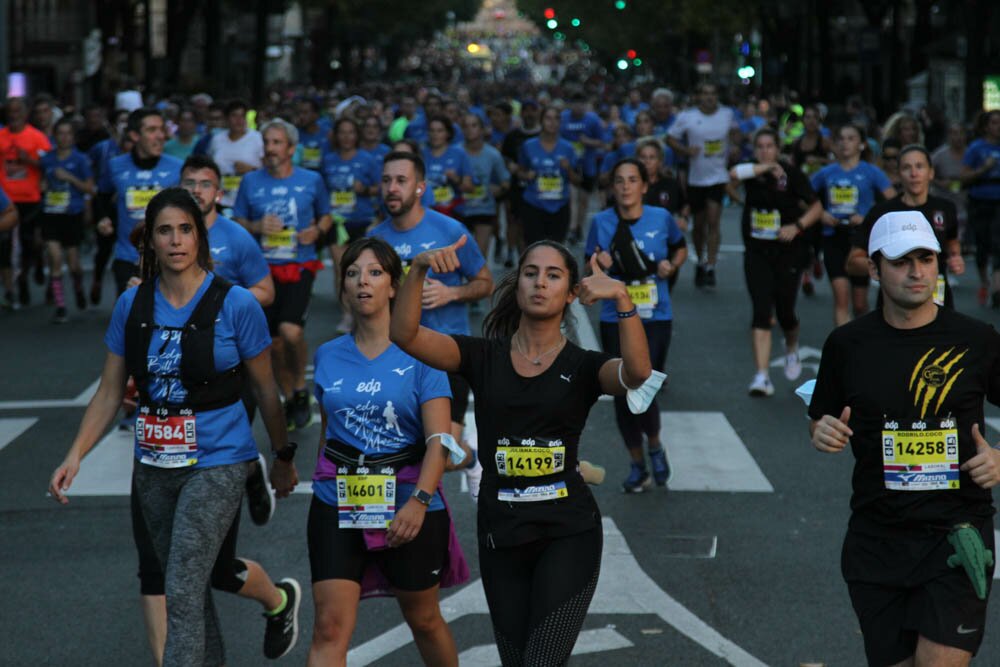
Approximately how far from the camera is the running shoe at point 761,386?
13008mm

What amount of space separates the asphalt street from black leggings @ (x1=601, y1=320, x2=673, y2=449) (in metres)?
0.34

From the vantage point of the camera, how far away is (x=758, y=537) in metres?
9.00

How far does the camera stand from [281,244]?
464 inches

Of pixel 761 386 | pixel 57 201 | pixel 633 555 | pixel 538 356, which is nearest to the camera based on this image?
pixel 538 356

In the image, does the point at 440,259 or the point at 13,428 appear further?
the point at 13,428

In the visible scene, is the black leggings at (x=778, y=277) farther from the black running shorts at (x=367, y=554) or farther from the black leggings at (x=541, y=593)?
the black leggings at (x=541, y=593)

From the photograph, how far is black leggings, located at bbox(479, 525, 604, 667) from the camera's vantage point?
→ 545cm

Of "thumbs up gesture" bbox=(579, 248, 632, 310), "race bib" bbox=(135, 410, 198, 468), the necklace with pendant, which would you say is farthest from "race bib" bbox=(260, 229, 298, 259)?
"thumbs up gesture" bbox=(579, 248, 632, 310)

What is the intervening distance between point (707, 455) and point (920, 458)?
5825mm

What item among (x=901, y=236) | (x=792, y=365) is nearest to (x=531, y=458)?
(x=901, y=236)

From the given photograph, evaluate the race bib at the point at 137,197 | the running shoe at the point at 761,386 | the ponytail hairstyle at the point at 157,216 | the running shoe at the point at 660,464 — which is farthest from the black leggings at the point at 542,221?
the ponytail hairstyle at the point at 157,216

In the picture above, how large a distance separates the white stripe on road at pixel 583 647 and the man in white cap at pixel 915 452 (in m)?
2.00

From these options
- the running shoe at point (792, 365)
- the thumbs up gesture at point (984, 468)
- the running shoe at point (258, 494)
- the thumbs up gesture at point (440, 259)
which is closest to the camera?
the thumbs up gesture at point (984, 468)

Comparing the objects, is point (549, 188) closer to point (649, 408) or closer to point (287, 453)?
point (649, 408)
